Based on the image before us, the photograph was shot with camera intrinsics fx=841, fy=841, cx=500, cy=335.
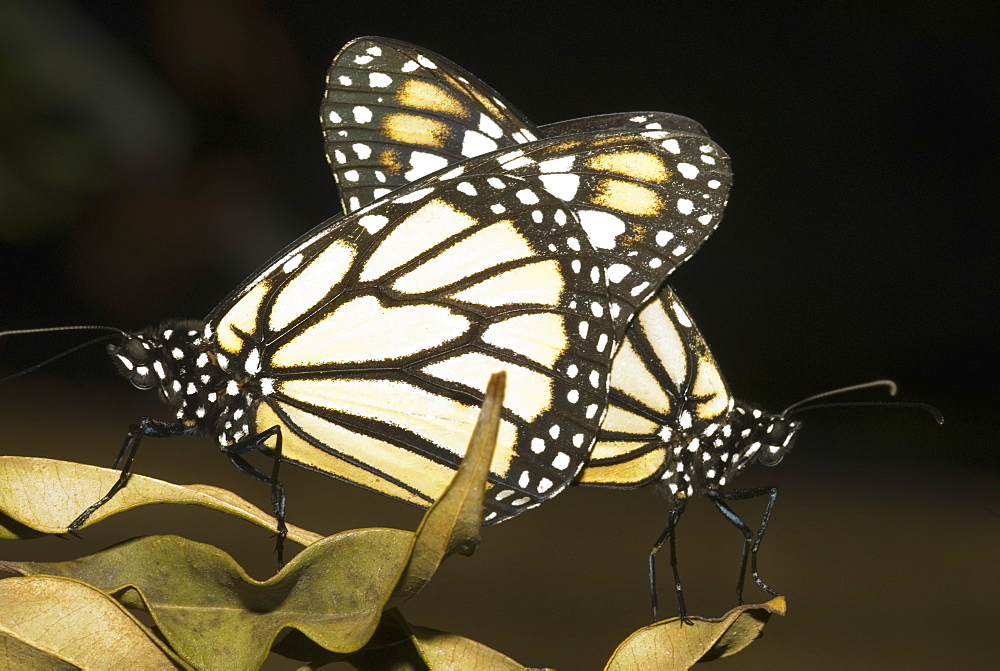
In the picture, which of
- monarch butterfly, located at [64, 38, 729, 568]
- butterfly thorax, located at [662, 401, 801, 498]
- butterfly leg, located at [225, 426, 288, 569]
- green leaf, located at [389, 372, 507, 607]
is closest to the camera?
green leaf, located at [389, 372, 507, 607]

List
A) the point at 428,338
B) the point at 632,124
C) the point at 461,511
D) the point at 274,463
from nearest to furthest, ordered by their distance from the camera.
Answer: the point at 461,511 → the point at 274,463 → the point at 428,338 → the point at 632,124

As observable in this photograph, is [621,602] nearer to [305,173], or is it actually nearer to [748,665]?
[748,665]

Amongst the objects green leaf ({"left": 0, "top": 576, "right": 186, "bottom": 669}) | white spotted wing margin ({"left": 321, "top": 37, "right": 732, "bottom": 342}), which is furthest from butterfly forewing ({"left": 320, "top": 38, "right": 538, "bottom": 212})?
green leaf ({"left": 0, "top": 576, "right": 186, "bottom": 669})

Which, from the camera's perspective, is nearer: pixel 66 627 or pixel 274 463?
pixel 66 627

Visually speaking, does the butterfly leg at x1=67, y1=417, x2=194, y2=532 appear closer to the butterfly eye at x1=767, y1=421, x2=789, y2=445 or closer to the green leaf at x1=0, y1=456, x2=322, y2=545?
the green leaf at x1=0, y1=456, x2=322, y2=545

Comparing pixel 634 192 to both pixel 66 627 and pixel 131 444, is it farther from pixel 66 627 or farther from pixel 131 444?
pixel 66 627

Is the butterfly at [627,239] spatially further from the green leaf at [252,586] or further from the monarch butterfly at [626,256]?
the green leaf at [252,586]

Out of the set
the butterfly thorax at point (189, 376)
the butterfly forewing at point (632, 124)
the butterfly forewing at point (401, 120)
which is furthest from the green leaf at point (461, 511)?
the butterfly forewing at point (401, 120)

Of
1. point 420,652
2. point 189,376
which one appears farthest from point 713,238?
point 420,652
